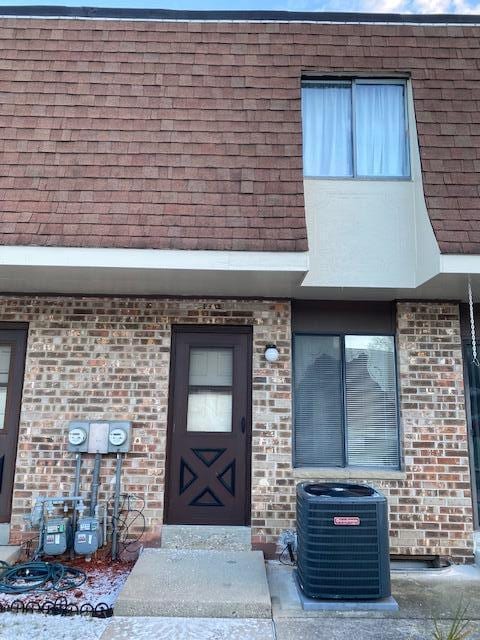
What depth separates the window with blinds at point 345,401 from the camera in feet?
17.3

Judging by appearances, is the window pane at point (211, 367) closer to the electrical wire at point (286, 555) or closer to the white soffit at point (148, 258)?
the white soffit at point (148, 258)

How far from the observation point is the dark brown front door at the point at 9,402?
5086mm

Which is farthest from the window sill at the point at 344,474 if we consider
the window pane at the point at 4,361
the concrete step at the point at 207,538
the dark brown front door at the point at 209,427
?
the window pane at the point at 4,361

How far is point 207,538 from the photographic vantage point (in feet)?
16.2

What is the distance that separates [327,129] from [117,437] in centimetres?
411

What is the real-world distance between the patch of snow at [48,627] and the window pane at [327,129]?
15.2 ft

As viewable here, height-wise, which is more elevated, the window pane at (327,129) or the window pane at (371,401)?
the window pane at (327,129)

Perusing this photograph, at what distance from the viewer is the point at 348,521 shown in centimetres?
384

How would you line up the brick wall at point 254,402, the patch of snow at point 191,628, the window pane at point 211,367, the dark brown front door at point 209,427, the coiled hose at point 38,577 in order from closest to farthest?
the patch of snow at point 191,628 → the coiled hose at point 38,577 → the brick wall at point 254,402 → the dark brown front door at point 209,427 → the window pane at point 211,367

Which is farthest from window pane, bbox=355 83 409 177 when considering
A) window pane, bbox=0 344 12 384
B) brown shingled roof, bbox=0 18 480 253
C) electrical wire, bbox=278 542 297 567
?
window pane, bbox=0 344 12 384

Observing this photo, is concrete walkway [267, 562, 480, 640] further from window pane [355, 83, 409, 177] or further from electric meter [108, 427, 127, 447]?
window pane [355, 83, 409, 177]

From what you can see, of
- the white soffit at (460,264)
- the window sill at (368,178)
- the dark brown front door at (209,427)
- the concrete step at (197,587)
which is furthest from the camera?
the window sill at (368,178)

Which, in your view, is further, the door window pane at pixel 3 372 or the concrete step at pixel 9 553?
the door window pane at pixel 3 372

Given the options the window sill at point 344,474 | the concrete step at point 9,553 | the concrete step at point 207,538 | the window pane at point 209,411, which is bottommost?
the concrete step at point 9,553
